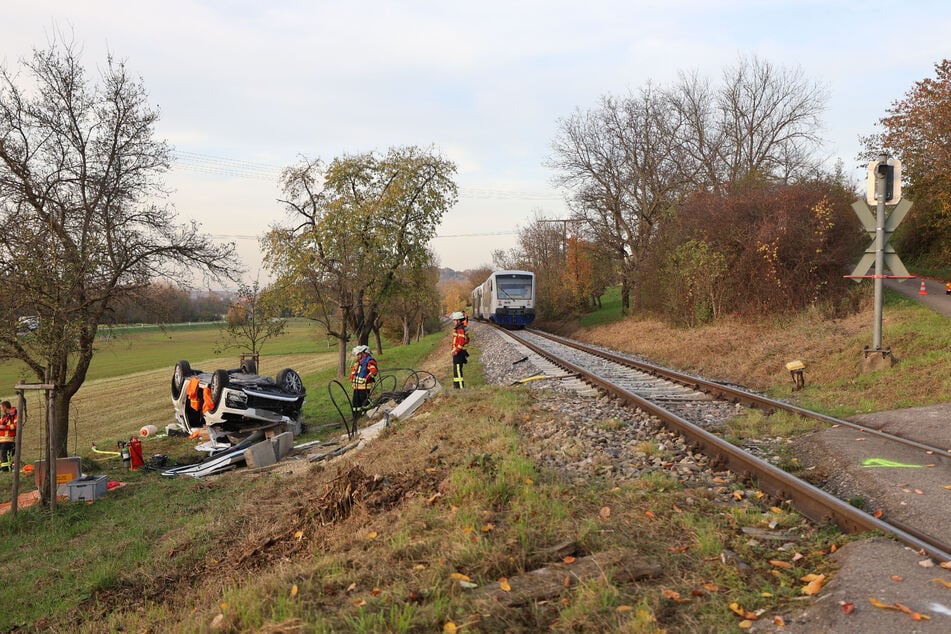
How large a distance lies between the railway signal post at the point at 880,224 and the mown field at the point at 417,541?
50 cm

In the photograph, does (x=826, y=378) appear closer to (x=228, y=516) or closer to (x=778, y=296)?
(x=778, y=296)

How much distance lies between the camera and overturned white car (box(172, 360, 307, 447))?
1282 centimetres

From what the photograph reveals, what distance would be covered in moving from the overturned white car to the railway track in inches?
251

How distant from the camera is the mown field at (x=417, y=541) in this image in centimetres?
347

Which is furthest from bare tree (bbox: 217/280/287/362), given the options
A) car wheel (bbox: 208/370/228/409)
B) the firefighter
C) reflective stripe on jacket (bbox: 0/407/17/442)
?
the firefighter

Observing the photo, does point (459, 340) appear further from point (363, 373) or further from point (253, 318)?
point (253, 318)

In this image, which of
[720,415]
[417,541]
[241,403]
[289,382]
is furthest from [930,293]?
[417,541]

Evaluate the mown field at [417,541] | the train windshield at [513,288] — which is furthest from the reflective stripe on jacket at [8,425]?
the train windshield at [513,288]

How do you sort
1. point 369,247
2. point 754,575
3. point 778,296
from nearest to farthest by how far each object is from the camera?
point 754,575, point 778,296, point 369,247

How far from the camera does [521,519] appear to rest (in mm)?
4520

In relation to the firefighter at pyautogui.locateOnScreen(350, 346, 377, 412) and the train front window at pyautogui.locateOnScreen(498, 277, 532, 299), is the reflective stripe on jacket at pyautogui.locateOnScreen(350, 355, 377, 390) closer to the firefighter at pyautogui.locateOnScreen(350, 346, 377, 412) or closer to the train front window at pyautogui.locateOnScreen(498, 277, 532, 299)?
the firefighter at pyautogui.locateOnScreen(350, 346, 377, 412)

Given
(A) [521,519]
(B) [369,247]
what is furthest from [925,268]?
(A) [521,519]

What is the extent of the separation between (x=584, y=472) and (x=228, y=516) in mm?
4669

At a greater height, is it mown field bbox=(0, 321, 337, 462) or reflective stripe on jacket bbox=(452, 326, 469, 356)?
reflective stripe on jacket bbox=(452, 326, 469, 356)
